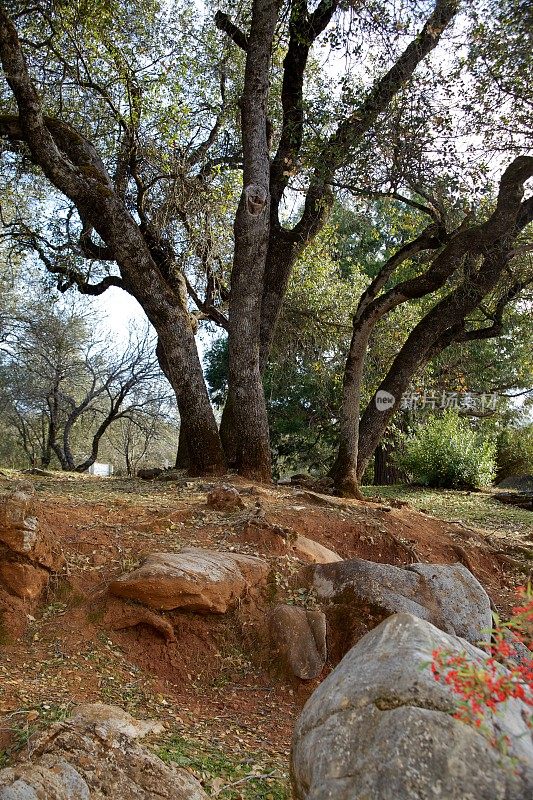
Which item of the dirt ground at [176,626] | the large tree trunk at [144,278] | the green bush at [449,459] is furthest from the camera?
the green bush at [449,459]

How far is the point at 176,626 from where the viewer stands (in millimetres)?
4527

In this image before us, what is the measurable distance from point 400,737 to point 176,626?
8.79 ft

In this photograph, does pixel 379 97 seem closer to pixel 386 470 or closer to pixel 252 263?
pixel 252 263

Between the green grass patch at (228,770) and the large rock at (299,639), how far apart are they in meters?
1.04

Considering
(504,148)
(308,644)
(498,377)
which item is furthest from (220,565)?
(498,377)

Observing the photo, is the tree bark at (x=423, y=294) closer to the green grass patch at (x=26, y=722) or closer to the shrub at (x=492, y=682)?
the green grass patch at (x=26, y=722)

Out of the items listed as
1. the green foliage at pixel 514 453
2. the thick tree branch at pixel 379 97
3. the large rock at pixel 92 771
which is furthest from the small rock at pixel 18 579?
the green foliage at pixel 514 453

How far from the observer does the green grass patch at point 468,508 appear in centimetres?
876

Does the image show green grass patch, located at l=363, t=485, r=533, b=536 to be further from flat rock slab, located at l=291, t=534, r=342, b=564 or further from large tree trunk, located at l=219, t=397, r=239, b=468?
flat rock slab, located at l=291, t=534, r=342, b=564

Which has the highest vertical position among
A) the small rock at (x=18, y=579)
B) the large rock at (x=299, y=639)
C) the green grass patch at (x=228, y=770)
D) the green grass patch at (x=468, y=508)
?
the green grass patch at (x=468, y=508)

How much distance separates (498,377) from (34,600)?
15261 millimetres

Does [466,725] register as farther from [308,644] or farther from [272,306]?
[272,306]

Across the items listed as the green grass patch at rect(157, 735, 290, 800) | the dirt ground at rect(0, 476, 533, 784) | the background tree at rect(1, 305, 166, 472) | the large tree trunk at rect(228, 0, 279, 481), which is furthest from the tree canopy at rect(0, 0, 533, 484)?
the background tree at rect(1, 305, 166, 472)

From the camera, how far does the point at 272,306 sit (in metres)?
9.62
